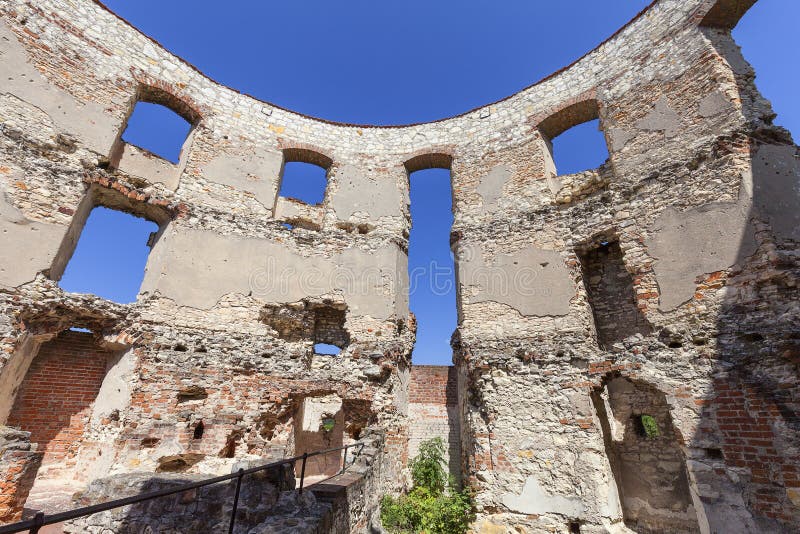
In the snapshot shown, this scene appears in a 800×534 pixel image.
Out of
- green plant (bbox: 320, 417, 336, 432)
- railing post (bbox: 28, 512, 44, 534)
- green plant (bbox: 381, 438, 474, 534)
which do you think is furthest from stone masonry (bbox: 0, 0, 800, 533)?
green plant (bbox: 320, 417, 336, 432)

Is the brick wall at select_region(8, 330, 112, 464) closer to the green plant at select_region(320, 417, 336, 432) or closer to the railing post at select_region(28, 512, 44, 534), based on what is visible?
the green plant at select_region(320, 417, 336, 432)

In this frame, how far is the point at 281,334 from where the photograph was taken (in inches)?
335

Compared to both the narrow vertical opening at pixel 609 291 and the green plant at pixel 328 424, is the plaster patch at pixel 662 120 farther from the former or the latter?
the green plant at pixel 328 424

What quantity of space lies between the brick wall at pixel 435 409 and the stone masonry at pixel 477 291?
3261mm

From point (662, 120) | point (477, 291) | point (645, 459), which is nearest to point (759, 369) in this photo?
point (645, 459)

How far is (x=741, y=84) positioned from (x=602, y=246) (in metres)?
3.38

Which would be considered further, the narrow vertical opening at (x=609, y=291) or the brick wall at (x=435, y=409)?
the brick wall at (x=435, y=409)

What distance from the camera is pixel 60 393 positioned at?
845cm

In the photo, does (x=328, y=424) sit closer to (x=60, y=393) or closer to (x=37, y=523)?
(x=60, y=393)

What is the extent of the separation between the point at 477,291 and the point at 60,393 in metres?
9.14

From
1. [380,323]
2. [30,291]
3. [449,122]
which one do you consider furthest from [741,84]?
[30,291]

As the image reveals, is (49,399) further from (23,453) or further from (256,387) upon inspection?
(256,387)

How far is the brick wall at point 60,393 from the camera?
800cm

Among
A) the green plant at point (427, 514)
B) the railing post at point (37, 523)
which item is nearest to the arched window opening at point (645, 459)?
the green plant at point (427, 514)
